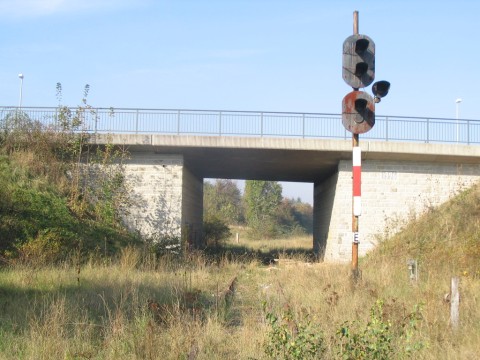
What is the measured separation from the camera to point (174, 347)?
19.0 feet

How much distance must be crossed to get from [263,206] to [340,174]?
46.1 metres

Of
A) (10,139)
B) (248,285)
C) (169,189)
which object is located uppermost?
(10,139)

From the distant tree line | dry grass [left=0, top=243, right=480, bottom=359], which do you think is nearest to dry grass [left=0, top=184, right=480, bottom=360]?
dry grass [left=0, top=243, right=480, bottom=359]

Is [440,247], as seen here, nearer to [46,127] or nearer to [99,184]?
[99,184]

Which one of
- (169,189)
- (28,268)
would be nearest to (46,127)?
(169,189)

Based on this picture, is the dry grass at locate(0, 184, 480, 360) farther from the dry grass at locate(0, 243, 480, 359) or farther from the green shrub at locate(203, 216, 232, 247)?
the green shrub at locate(203, 216, 232, 247)

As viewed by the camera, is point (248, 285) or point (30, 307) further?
point (248, 285)

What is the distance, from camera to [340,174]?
21.6m

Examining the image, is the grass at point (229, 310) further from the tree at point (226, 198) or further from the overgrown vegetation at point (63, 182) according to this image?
the tree at point (226, 198)

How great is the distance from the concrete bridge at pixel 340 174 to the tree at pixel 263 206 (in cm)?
3563

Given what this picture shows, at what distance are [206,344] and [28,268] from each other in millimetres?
7040

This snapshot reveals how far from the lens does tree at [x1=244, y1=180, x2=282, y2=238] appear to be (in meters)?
57.8

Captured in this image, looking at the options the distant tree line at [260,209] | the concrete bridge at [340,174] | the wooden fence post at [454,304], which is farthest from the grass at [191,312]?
the distant tree line at [260,209]

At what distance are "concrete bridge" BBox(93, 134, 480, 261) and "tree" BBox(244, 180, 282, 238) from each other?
3563cm
